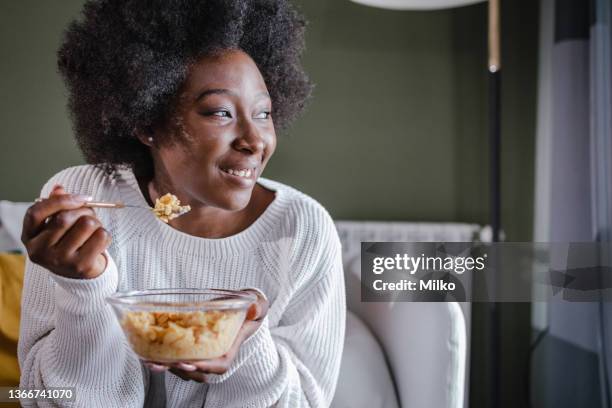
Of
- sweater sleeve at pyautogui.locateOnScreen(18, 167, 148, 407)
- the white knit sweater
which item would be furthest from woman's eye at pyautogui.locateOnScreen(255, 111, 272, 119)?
sweater sleeve at pyautogui.locateOnScreen(18, 167, 148, 407)

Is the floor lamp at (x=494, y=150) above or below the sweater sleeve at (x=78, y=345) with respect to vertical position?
above

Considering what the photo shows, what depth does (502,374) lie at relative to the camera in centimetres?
139

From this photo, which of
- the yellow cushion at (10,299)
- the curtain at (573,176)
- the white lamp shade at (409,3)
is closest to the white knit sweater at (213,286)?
the yellow cushion at (10,299)

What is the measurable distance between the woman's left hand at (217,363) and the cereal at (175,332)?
1cm

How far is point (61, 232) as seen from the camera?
1.69 ft

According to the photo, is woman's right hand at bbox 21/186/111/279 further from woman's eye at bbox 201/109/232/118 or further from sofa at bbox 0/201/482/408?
sofa at bbox 0/201/482/408

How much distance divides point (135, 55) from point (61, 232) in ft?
0.83

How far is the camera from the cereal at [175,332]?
1.74 ft

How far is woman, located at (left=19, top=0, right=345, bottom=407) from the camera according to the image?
681 millimetres

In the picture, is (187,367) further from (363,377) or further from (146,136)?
(363,377)

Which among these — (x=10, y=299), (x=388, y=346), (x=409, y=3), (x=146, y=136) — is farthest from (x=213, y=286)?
(x=409, y=3)

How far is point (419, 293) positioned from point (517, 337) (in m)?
0.67

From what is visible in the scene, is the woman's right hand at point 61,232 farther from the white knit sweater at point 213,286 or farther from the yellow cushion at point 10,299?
the yellow cushion at point 10,299

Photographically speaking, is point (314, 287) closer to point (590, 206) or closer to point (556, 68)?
point (590, 206)
